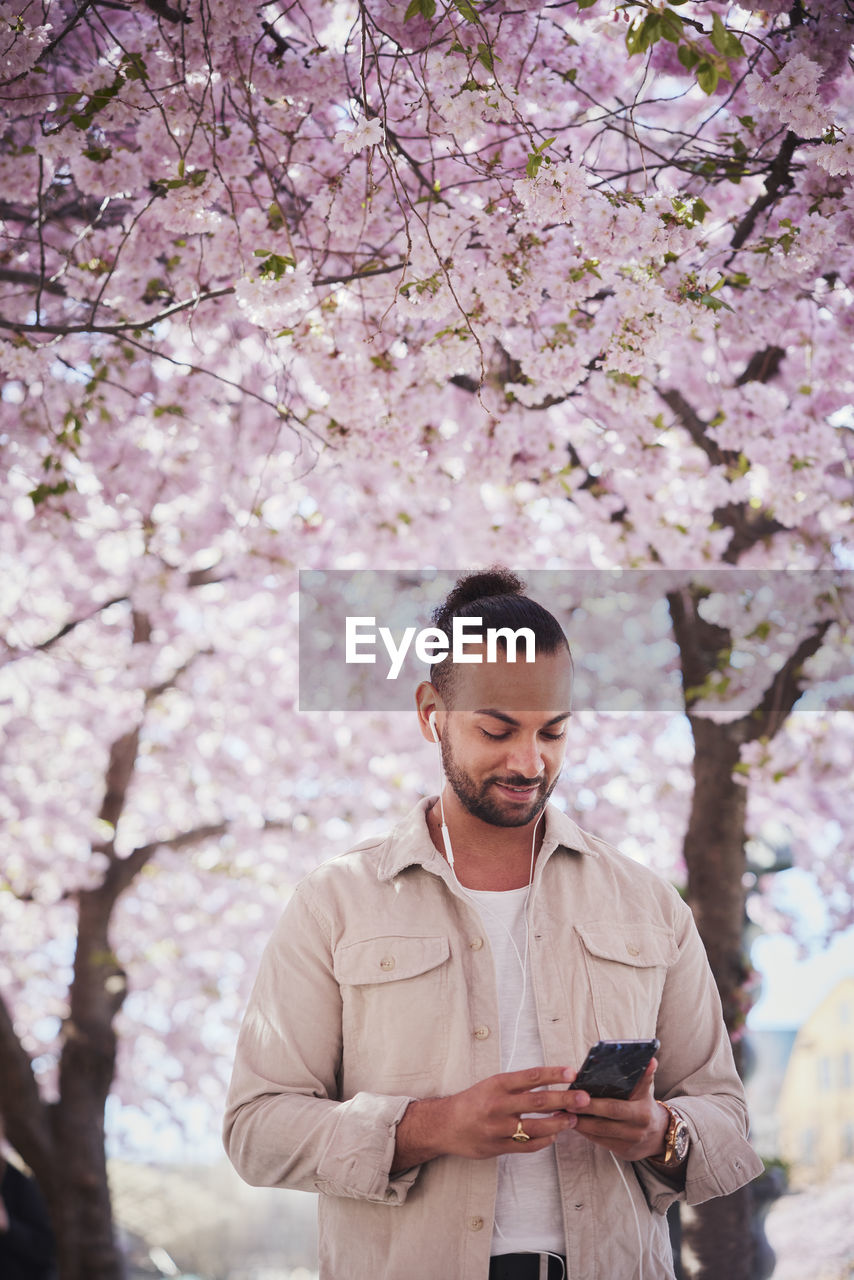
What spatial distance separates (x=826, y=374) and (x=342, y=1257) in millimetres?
3608

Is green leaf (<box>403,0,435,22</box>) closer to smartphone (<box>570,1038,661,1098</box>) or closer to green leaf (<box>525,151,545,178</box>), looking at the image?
green leaf (<box>525,151,545,178</box>)

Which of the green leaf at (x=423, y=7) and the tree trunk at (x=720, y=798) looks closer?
the green leaf at (x=423, y=7)

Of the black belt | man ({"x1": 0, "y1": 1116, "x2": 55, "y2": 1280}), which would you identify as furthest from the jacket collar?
man ({"x1": 0, "y1": 1116, "x2": 55, "y2": 1280})

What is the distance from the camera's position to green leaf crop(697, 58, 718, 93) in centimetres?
204

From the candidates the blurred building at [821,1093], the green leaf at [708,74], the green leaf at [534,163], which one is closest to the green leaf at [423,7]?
the green leaf at [534,163]

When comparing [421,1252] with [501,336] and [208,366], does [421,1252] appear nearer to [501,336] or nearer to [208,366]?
[501,336]

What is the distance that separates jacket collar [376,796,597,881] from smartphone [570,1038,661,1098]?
0.50 metres

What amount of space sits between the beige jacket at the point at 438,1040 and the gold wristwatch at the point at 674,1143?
3 cm

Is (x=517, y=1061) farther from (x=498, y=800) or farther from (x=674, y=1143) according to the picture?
(x=498, y=800)

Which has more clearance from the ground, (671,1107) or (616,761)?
(616,761)

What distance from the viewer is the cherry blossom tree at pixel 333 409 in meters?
2.87

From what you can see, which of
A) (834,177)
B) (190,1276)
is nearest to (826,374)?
(834,177)

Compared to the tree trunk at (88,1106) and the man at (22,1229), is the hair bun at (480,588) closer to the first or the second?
the man at (22,1229)

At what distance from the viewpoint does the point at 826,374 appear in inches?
171
